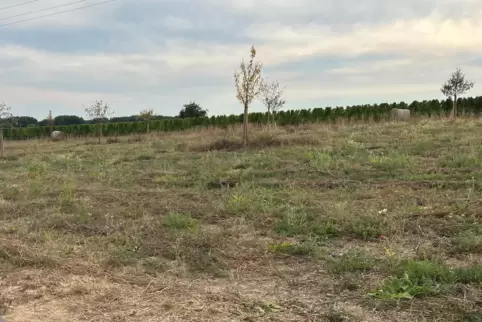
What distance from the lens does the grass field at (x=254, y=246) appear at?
2.83m

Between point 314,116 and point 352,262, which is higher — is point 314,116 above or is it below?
above

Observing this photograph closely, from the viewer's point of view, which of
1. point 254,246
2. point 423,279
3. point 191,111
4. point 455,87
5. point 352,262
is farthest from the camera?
point 191,111

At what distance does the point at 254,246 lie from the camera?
13.5 ft

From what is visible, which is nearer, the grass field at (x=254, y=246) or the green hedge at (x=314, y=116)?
the grass field at (x=254, y=246)

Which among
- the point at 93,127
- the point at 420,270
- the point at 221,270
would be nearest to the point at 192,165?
the point at 221,270

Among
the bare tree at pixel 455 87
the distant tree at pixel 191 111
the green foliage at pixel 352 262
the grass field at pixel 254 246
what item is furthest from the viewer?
the distant tree at pixel 191 111

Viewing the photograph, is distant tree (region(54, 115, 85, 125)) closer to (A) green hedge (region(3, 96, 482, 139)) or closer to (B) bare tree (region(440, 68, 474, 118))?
(A) green hedge (region(3, 96, 482, 139))

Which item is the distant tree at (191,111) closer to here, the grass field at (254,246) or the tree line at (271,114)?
the tree line at (271,114)

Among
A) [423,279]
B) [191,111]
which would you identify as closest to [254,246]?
[423,279]

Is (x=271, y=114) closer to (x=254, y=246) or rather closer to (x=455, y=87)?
(x=455, y=87)

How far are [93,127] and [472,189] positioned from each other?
1431 inches

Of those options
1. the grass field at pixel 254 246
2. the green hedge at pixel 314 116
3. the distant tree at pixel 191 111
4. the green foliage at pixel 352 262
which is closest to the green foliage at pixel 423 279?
the grass field at pixel 254 246

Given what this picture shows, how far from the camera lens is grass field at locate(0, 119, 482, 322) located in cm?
283

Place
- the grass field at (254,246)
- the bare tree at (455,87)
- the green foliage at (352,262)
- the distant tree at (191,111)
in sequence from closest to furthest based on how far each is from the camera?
1. the grass field at (254,246)
2. the green foliage at (352,262)
3. the bare tree at (455,87)
4. the distant tree at (191,111)
